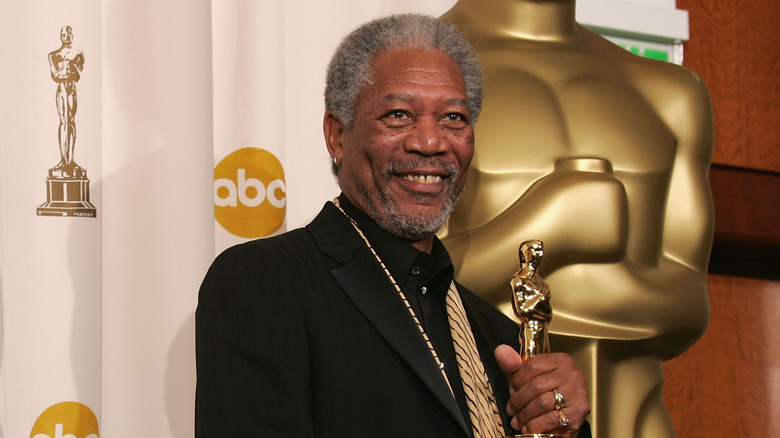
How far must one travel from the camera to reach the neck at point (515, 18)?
191 cm

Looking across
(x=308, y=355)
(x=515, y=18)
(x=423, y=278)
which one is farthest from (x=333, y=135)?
(x=515, y=18)

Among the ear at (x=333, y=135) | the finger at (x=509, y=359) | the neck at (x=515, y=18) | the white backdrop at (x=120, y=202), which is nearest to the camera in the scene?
the finger at (x=509, y=359)

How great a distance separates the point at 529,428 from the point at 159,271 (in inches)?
29.3

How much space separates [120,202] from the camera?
181 cm

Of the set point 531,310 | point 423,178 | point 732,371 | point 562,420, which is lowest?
point 732,371

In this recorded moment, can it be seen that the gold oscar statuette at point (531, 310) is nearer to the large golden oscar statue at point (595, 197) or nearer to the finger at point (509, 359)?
the finger at point (509, 359)

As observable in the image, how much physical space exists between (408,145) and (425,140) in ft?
0.08

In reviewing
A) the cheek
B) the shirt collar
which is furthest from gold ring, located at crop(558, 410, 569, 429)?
the cheek

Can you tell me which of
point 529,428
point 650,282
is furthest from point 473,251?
point 529,428

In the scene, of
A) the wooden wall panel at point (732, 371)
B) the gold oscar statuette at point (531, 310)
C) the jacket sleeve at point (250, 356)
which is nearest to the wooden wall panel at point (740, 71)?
the wooden wall panel at point (732, 371)

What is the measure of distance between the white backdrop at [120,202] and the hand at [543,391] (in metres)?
0.67

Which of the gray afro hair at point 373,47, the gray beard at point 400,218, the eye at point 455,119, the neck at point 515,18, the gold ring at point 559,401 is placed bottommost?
the gold ring at point 559,401

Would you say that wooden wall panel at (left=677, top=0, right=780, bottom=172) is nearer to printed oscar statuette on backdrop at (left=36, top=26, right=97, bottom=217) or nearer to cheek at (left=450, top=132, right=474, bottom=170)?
cheek at (left=450, top=132, right=474, bottom=170)

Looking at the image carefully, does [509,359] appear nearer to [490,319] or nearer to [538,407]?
[538,407]
